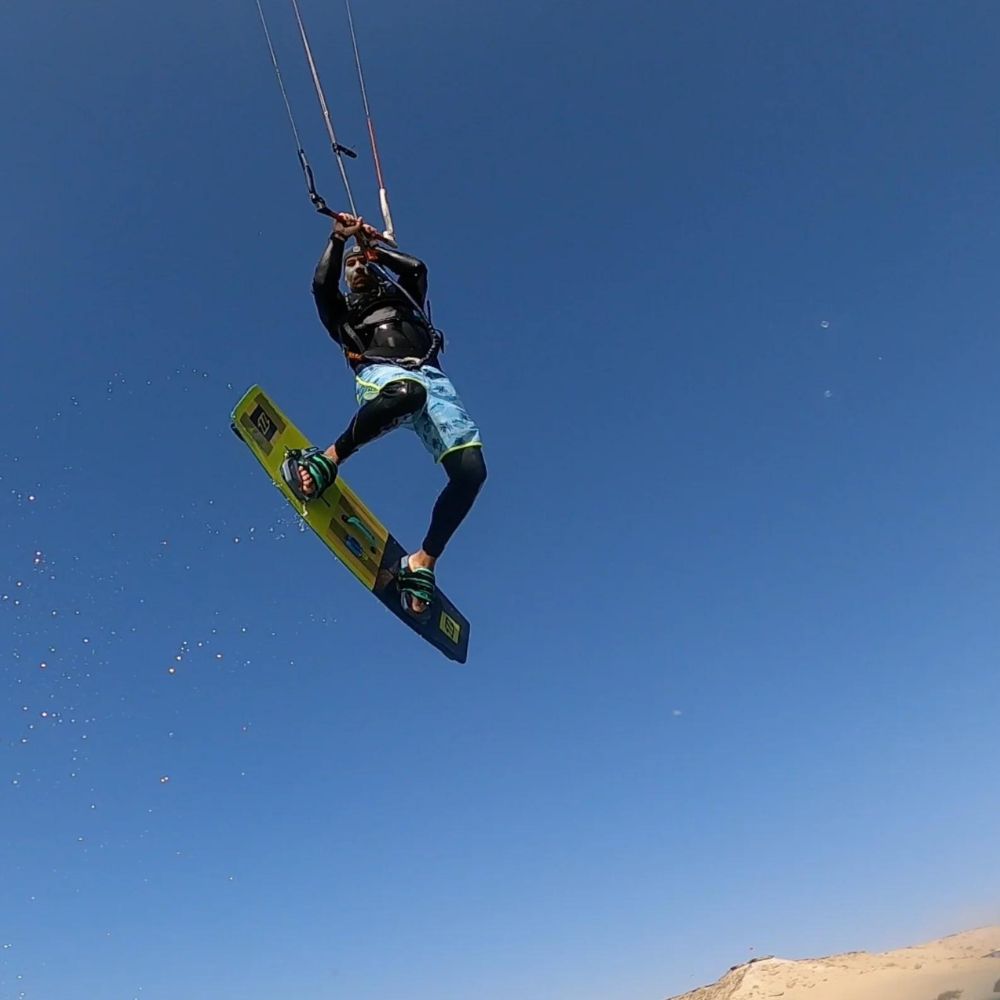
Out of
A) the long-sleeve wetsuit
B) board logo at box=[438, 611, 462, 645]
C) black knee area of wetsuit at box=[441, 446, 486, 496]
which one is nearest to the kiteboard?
board logo at box=[438, 611, 462, 645]

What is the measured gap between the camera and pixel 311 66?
607 cm

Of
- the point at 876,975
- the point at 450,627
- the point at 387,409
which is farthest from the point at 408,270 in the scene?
the point at 876,975

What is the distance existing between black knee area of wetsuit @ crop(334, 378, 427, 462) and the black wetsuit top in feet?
1.28

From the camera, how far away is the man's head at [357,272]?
21.7ft

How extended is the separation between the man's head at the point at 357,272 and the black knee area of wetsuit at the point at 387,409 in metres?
1.23

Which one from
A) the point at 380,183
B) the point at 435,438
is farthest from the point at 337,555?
the point at 380,183

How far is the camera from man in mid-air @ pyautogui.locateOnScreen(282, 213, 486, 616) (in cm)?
599

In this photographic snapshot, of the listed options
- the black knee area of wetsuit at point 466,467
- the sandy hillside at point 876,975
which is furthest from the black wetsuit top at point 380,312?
the sandy hillside at point 876,975

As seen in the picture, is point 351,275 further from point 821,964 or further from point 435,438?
point 821,964

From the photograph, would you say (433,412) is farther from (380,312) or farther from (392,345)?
(380,312)

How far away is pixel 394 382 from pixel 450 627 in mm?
3001

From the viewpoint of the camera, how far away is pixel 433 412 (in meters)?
6.04

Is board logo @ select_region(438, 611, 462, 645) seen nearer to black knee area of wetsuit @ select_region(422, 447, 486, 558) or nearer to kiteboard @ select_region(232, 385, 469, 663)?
kiteboard @ select_region(232, 385, 469, 663)

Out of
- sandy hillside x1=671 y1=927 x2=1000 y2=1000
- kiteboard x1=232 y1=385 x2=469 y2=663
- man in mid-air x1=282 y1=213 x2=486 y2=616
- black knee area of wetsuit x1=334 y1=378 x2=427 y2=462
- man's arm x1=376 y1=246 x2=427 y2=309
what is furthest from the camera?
sandy hillside x1=671 y1=927 x2=1000 y2=1000
